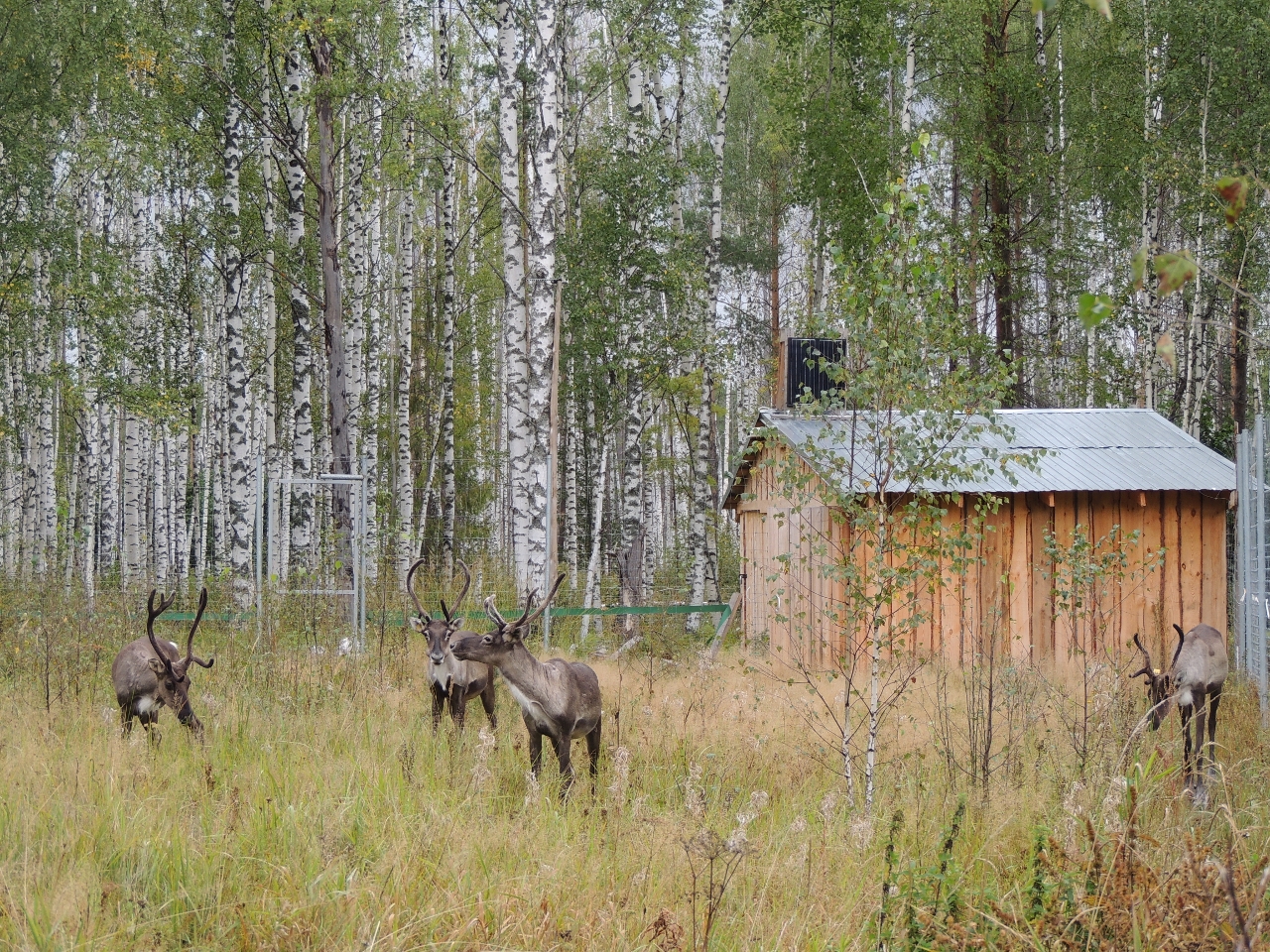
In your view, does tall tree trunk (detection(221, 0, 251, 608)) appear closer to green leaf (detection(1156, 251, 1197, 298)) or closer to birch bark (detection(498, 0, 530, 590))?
birch bark (detection(498, 0, 530, 590))

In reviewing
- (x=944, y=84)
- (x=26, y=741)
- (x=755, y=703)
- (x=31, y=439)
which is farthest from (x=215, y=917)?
(x=31, y=439)

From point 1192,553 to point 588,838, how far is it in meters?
10.6

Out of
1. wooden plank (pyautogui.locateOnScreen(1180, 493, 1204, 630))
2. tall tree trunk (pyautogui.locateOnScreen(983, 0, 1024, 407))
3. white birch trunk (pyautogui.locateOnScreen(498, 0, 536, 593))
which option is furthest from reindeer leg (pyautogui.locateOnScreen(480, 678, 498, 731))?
tall tree trunk (pyautogui.locateOnScreen(983, 0, 1024, 407))

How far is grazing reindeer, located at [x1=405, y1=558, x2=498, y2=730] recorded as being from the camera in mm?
7711

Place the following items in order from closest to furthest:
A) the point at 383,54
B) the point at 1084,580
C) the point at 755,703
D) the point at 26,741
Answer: the point at 26,741, the point at 755,703, the point at 1084,580, the point at 383,54

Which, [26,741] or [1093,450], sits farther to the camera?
[1093,450]

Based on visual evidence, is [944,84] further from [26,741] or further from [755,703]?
[26,741]

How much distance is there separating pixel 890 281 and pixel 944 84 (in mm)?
16621

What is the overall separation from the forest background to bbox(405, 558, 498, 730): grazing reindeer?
410cm

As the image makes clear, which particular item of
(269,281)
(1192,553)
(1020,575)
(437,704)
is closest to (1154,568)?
(1192,553)

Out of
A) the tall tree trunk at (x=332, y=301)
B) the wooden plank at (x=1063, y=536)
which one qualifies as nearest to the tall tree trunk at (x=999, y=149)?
the wooden plank at (x=1063, y=536)

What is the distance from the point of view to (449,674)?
26.3 feet

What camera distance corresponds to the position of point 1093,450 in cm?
1380

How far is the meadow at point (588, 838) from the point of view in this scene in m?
4.32
